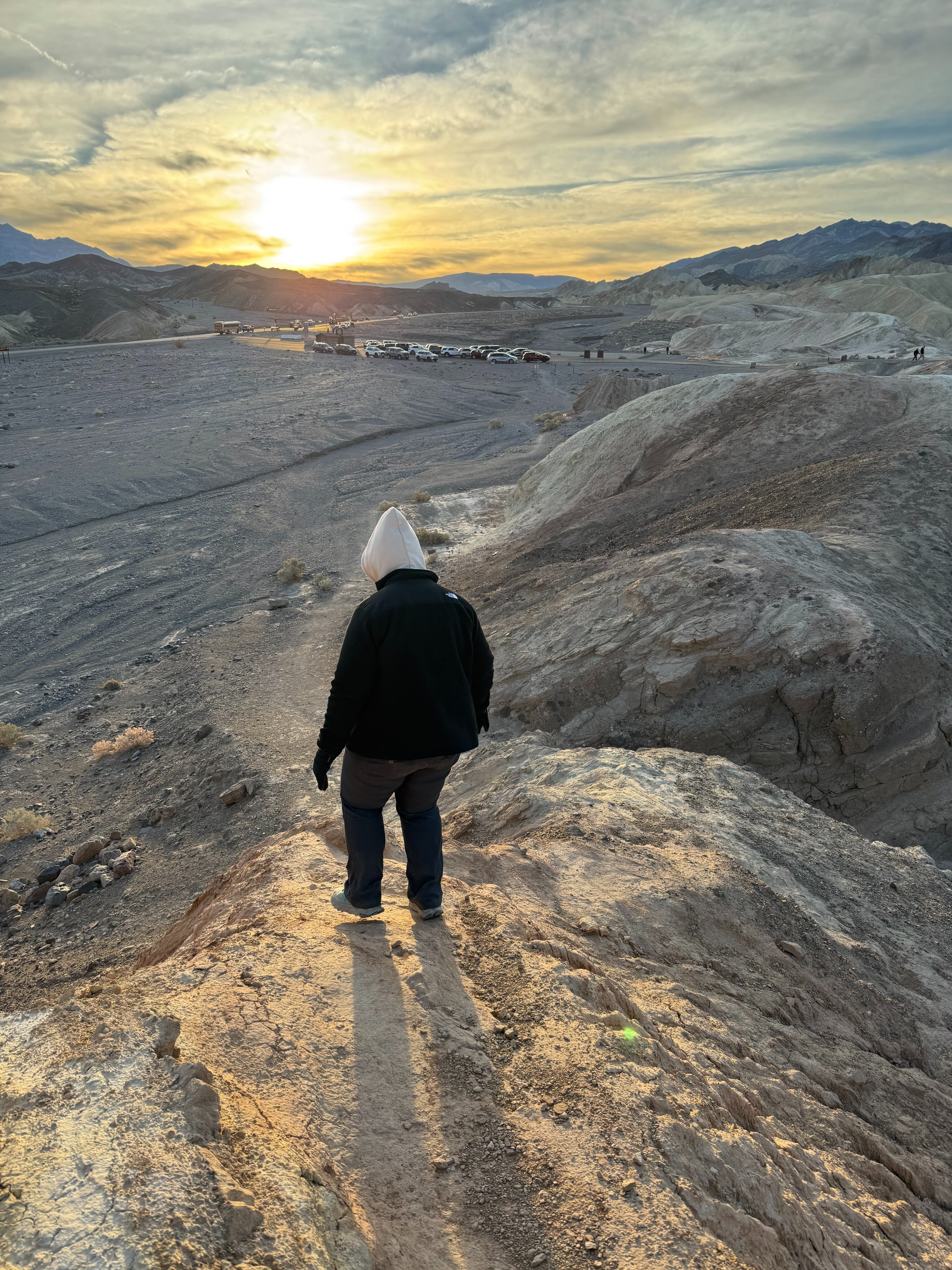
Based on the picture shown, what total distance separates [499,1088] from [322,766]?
62.8 inches

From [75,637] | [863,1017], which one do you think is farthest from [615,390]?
[863,1017]

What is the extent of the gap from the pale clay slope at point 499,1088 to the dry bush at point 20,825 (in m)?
4.80

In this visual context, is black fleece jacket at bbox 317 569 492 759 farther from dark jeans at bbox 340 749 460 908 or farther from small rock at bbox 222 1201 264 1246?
small rock at bbox 222 1201 264 1246

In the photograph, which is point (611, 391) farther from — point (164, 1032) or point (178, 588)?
point (164, 1032)

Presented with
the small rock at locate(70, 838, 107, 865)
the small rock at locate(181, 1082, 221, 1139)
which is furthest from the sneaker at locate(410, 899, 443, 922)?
the small rock at locate(70, 838, 107, 865)

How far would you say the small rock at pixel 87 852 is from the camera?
8.16m

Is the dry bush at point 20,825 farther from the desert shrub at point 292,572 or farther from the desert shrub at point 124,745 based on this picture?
the desert shrub at point 292,572

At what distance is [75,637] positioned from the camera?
14422 mm

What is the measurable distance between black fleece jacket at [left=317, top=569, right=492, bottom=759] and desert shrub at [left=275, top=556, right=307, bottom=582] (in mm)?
13976

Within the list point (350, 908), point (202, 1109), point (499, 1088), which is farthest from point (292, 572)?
point (202, 1109)

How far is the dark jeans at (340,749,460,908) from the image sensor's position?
3.62 metres

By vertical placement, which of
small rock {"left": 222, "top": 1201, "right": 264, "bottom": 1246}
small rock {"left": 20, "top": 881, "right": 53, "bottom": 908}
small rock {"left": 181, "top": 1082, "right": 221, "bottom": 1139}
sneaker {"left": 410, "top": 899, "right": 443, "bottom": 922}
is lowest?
small rock {"left": 20, "top": 881, "right": 53, "bottom": 908}

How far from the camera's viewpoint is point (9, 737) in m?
10.6

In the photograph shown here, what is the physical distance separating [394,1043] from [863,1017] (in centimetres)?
276
